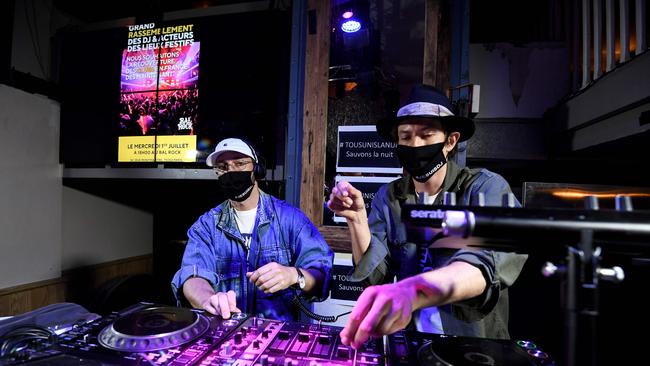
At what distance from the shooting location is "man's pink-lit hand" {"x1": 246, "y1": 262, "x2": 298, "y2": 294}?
158 cm

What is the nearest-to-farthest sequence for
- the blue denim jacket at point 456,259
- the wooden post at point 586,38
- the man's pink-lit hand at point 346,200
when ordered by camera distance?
the blue denim jacket at point 456,259, the man's pink-lit hand at point 346,200, the wooden post at point 586,38

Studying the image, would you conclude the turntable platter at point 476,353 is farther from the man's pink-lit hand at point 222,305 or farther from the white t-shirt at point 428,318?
the man's pink-lit hand at point 222,305

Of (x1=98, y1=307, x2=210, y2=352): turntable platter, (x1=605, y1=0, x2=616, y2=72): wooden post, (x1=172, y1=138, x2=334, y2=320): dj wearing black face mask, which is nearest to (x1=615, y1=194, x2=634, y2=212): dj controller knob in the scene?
(x1=98, y1=307, x2=210, y2=352): turntable platter

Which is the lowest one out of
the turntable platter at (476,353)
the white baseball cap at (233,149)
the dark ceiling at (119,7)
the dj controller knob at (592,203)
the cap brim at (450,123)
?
the turntable platter at (476,353)

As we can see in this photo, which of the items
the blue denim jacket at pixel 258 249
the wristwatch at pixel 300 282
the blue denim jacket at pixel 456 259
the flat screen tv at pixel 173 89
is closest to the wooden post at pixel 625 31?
the blue denim jacket at pixel 456 259

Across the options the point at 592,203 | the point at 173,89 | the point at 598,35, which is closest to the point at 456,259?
the point at 592,203

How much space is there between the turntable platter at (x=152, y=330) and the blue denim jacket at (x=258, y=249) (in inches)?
36.0

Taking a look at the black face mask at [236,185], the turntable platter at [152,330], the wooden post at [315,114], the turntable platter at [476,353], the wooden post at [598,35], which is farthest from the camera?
the wooden post at [598,35]

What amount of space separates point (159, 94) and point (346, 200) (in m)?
3.61

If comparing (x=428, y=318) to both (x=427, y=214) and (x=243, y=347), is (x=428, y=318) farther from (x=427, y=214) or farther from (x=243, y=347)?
(x=427, y=214)

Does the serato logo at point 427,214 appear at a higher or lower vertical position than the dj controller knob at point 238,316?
higher

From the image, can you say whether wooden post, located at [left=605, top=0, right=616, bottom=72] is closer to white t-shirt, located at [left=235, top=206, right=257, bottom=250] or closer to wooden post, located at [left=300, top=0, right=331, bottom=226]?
wooden post, located at [left=300, top=0, right=331, bottom=226]

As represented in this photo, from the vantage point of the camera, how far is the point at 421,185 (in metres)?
1.92

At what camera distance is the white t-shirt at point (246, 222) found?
244 centimetres
